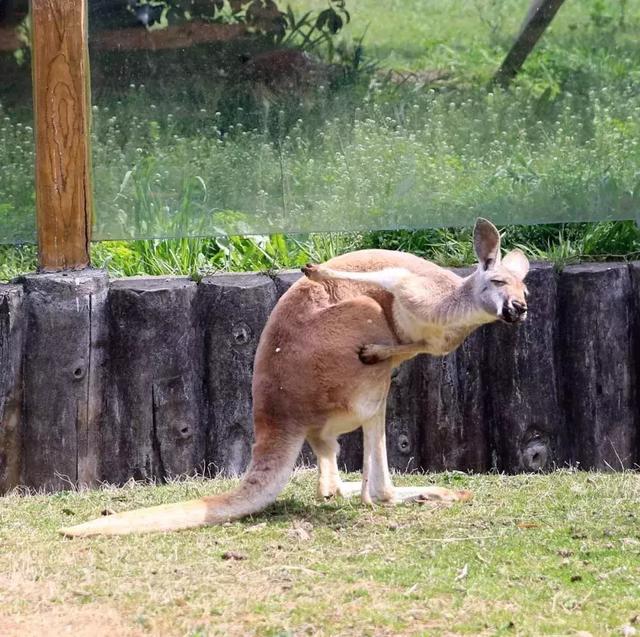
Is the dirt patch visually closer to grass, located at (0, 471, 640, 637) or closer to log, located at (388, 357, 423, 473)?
grass, located at (0, 471, 640, 637)

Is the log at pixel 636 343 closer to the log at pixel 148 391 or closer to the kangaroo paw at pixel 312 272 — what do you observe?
the kangaroo paw at pixel 312 272

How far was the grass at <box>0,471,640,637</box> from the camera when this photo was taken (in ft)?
14.2

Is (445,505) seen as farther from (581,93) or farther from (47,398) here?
(581,93)

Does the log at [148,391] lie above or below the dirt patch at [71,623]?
above

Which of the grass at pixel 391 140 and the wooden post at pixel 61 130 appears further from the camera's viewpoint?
the grass at pixel 391 140

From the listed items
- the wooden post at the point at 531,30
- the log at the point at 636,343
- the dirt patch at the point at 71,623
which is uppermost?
the wooden post at the point at 531,30

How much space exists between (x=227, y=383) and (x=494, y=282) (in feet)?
6.31

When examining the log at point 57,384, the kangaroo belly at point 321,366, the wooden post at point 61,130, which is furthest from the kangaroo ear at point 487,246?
the wooden post at point 61,130

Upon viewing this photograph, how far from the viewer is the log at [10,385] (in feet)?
22.3

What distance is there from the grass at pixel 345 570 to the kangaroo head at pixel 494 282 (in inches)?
38.2

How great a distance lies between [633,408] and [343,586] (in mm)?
3242

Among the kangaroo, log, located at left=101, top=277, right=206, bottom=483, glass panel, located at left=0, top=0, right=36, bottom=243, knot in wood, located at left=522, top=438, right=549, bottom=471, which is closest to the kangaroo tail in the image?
the kangaroo

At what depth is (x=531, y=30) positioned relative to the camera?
7.33 metres

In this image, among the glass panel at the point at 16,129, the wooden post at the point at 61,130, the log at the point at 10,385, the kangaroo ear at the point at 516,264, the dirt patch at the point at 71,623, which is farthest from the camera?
the glass panel at the point at 16,129
